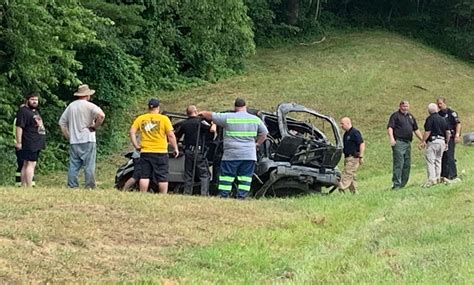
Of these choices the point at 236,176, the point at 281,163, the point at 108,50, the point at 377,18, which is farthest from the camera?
the point at 377,18

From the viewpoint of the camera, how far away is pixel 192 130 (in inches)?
495

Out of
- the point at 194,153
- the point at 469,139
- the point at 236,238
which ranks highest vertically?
the point at 236,238

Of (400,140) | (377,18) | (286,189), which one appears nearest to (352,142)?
(400,140)

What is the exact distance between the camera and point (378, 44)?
148 ft

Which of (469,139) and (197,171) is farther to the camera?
(469,139)

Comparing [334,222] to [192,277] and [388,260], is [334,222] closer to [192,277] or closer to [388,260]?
[388,260]

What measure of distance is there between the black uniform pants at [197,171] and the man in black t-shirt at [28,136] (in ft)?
7.75

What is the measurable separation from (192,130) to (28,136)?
2.60 metres

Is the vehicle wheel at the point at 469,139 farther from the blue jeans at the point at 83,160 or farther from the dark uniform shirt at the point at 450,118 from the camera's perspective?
the blue jeans at the point at 83,160

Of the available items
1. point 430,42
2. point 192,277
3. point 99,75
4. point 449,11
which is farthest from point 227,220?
point 449,11

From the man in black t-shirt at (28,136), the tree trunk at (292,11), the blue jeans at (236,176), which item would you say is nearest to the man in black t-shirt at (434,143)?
the blue jeans at (236,176)

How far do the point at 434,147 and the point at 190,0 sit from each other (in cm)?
1832

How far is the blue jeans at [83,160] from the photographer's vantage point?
1182 centimetres

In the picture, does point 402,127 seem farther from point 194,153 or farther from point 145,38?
point 145,38
